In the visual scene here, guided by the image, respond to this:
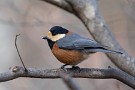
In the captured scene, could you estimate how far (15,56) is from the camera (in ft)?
19.0

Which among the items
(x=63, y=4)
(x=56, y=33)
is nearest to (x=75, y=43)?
(x=56, y=33)

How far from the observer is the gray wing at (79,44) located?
2425 mm

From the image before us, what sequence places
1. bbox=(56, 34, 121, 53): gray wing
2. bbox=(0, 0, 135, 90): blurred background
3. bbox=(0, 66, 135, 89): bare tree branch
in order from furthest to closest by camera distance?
bbox=(0, 0, 135, 90): blurred background < bbox=(56, 34, 121, 53): gray wing < bbox=(0, 66, 135, 89): bare tree branch

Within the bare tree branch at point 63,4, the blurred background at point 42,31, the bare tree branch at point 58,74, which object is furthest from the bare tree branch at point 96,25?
the blurred background at point 42,31

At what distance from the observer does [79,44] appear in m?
2.54

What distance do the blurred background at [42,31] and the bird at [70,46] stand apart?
703 millimetres

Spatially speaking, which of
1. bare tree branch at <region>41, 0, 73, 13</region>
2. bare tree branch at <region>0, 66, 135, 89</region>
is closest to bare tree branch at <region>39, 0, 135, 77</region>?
bare tree branch at <region>41, 0, 73, 13</region>

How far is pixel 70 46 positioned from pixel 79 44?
68mm

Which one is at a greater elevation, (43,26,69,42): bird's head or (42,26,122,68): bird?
(43,26,69,42): bird's head

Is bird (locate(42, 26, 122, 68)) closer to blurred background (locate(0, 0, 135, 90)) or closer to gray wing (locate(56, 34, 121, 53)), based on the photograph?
gray wing (locate(56, 34, 121, 53))

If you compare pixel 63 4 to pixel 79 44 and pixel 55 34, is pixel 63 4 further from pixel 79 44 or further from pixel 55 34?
pixel 79 44

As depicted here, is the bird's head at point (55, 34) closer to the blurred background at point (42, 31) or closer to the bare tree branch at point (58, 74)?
the bare tree branch at point (58, 74)

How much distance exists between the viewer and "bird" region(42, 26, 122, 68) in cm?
251

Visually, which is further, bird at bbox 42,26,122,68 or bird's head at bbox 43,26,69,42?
bird's head at bbox 43,26,69,42
